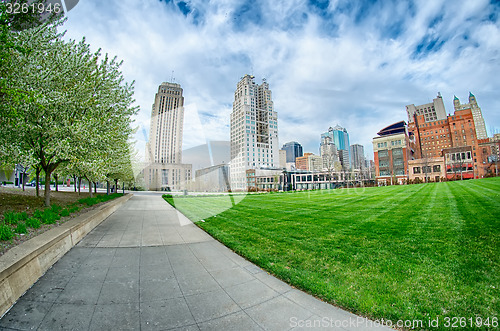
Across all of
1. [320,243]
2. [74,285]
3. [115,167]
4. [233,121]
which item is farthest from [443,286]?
[233,121]

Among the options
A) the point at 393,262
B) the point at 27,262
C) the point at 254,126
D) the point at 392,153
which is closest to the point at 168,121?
the point at 27,262

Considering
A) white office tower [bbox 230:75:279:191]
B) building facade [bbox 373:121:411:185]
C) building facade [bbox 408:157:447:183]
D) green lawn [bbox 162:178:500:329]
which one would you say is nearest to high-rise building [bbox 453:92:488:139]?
building facade [bbox 373:121:411:185]

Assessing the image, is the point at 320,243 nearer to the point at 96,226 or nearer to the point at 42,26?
the point at 96,226

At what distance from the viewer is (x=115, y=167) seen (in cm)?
1455

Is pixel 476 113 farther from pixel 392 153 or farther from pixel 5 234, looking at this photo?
pixel 5 234

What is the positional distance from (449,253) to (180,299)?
5885 millimetres

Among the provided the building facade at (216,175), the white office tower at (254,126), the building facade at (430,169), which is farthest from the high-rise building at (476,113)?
the building facade at (216,175)

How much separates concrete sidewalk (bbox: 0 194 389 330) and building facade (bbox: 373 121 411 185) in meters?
97.5

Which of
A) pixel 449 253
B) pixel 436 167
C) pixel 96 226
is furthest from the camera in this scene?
pixel 436 167

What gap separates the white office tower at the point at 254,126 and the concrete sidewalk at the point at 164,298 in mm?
90824

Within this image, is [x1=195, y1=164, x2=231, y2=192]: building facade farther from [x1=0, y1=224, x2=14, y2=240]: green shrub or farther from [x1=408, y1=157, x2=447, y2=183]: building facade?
[x1=408, y1=157, x2=447, y2=183]: building facade

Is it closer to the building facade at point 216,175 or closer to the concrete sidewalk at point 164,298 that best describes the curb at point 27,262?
the concrete sidewalk at point 164,298

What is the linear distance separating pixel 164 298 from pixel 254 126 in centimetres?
12743

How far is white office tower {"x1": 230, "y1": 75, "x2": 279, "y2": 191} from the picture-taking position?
111438 mm
